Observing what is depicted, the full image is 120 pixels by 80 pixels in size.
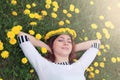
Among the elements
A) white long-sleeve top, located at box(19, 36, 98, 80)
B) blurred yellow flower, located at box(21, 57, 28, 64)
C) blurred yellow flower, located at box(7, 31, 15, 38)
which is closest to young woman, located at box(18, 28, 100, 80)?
white long-sleeve top, located at box(19, 36, 98, 80)

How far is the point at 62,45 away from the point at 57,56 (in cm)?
16

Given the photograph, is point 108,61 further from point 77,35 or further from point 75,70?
point 75,70

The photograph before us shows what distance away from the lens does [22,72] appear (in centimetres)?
527

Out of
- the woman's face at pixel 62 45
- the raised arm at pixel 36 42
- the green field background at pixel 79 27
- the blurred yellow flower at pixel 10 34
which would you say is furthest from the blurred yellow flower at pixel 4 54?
the woman's face at pixel 62 45

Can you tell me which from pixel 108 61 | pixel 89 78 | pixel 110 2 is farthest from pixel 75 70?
pixel 110 2

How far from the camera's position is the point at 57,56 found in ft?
16.5

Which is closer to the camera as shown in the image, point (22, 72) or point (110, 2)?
point (22, 72)

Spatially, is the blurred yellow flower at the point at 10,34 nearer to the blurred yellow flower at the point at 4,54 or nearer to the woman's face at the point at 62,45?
the blurred yellow flower at the point at 4,54

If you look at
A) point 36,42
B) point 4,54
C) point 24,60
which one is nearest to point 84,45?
point 36,42

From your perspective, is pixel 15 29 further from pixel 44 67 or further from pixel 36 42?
pixel 44 67

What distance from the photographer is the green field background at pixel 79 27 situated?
5.32 m

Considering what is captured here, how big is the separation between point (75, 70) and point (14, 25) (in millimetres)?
1071

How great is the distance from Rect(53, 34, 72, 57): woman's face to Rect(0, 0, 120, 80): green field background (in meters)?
0.52

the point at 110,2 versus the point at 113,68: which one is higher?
the point at 110,2
